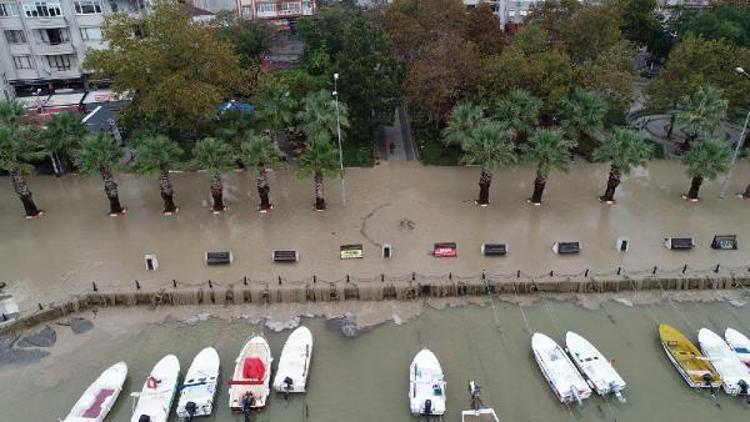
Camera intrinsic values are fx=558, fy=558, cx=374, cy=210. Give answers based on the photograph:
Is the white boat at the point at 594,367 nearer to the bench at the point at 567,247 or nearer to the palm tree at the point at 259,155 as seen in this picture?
the bench at the point at 567,247

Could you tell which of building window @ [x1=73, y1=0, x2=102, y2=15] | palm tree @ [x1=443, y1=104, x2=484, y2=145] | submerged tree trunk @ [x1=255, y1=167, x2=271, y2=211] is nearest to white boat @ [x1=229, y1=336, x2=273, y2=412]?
submerged tree trunk @ [x1=255, y1=167, x2=271, y2=211]

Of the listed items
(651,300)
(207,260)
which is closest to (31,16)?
(207,260)

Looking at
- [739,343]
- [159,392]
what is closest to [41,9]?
[159,392]

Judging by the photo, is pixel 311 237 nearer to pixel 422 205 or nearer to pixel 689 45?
pixel 422 205

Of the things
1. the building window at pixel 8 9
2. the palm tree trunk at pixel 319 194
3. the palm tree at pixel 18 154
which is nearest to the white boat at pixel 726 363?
the palm tree trunk at pixel 319 194

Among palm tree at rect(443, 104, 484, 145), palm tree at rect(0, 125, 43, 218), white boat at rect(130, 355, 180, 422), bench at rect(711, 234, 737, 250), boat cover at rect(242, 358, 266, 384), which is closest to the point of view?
white boat at rect(130, 355, 180, 422)

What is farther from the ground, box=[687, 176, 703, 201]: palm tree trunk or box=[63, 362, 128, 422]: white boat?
box=[687, 176, 703, 201]: palm tree trunk

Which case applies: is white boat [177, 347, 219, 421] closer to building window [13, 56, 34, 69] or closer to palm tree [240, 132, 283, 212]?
palm tree [240, 132, 283, 212]
